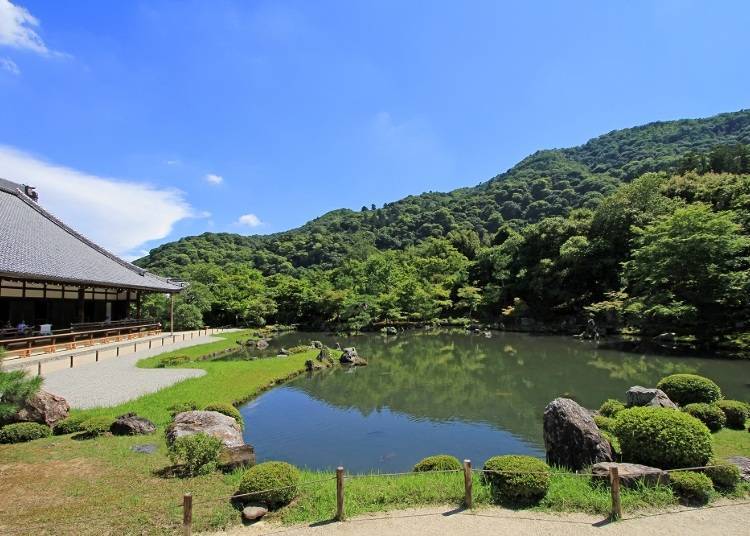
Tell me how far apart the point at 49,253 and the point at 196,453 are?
1821cm

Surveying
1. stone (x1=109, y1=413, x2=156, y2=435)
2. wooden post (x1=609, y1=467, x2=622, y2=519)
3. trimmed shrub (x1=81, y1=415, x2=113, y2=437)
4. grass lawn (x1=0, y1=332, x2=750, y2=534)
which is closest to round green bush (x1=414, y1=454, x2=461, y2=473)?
grass lawn (x1=0, y1=332, x2=750, y2=534)

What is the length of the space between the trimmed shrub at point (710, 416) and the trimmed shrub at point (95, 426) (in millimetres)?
12892

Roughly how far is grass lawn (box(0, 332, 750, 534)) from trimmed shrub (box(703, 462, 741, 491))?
15 centimetres

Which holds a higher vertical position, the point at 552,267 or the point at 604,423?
the point at 552,267

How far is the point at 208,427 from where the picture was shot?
890 centimetres

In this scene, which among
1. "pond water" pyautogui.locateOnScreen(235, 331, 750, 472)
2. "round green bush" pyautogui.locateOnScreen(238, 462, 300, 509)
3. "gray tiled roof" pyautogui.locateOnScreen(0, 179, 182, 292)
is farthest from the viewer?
"gray tiled roof" pyautogui.locateOnScreen(0, 179, 182, 292)

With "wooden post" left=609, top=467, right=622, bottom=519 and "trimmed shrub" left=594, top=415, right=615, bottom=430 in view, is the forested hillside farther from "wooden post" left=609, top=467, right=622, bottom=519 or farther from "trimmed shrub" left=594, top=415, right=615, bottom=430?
"wooden post" left=609, top=467, right=622, bottom=519

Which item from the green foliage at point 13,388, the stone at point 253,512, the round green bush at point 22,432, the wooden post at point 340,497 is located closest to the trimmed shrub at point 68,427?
the round green bush at point 22,432

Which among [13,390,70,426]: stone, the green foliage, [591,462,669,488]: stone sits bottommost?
[591,462,669,488]: stone

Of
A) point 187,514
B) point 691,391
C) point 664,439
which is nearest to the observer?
point 187,514

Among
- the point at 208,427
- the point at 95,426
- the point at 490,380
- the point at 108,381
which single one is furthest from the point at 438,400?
the point at 108,381

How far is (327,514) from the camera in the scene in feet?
19.9

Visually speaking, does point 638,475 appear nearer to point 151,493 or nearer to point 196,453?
point 196,453

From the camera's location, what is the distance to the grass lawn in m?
5.82
